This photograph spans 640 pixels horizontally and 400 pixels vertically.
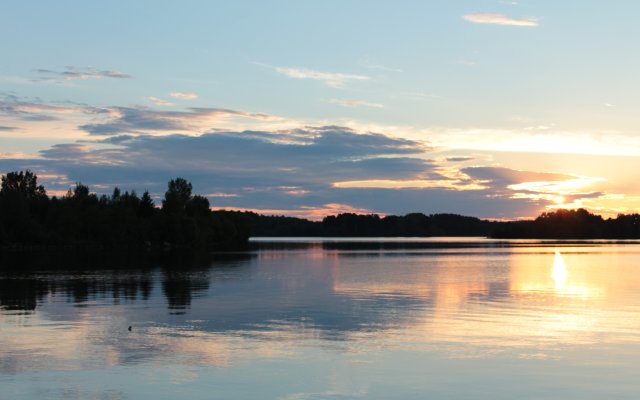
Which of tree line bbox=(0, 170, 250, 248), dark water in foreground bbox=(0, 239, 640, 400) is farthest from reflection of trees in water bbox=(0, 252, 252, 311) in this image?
tree line bbox=(0, 170, 250, 248)

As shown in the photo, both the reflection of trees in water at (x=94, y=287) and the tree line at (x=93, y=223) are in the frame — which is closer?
the reflection of trees in water at (x=94, y=287)

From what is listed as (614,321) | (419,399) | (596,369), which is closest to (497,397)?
(419,399)

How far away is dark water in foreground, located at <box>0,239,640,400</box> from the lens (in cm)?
2002

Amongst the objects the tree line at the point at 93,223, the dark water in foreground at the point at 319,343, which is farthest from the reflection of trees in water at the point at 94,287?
the tree line at the point at 93,223

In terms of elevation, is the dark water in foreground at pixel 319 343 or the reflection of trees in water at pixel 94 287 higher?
the reflection of trees in water at pixel 94 287

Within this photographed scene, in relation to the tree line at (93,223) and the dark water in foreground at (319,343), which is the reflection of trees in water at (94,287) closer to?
the dark water in foreground at (319,343)

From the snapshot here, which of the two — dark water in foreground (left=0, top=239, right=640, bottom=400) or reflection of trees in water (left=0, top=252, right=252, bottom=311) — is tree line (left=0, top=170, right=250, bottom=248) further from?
dark water in foreground (left=0, top=239, right=640, bottom=400)

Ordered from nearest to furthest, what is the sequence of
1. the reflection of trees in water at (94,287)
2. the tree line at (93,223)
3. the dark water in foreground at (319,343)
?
1. the dark water in foreground at (319,343)
2. the reflection of trees in water at (94,287)
3. the tree line at (93,223)

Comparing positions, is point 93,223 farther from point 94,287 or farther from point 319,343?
point 319,343

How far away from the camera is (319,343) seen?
26.7m

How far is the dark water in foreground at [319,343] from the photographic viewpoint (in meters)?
20.0

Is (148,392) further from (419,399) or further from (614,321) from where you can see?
(614,321)

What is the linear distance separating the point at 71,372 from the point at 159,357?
9.92 ft

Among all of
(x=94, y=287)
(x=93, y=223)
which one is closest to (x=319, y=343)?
(x=94, y=287)
